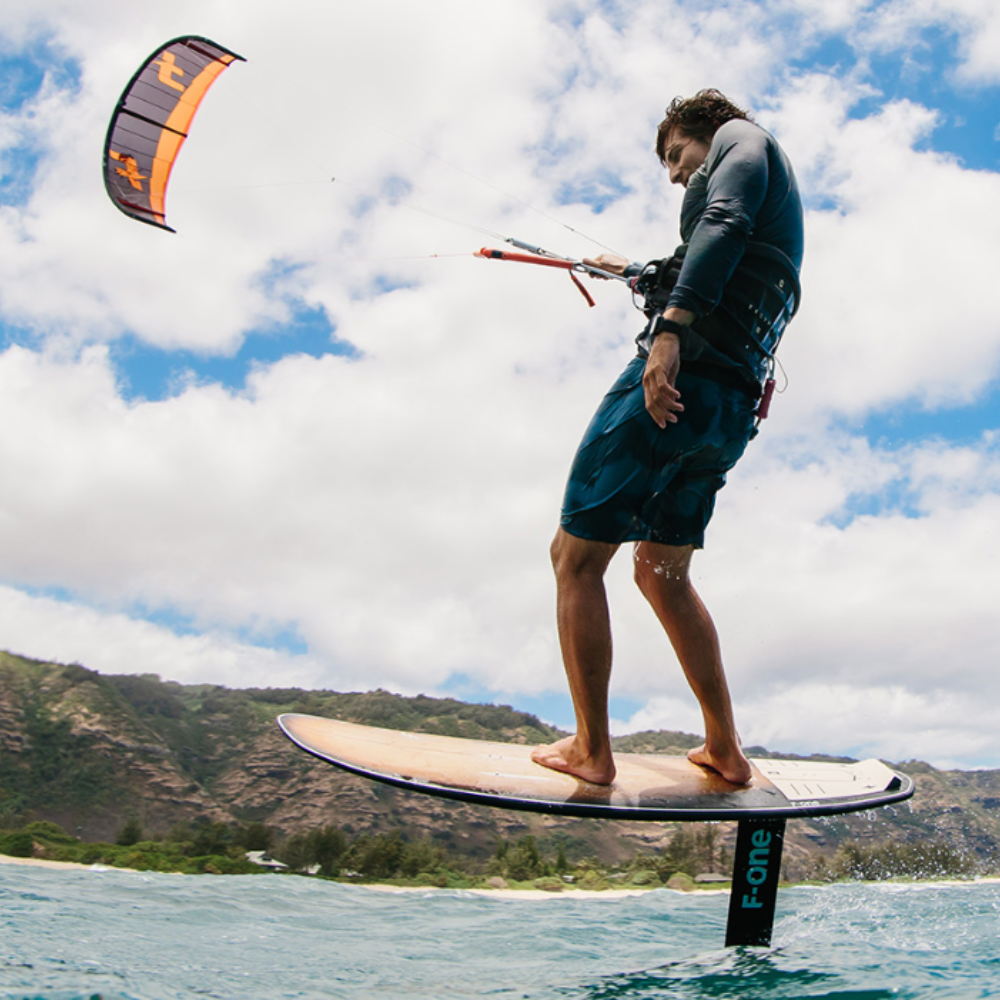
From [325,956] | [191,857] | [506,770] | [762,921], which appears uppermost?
[506,770]

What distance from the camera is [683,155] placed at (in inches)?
127

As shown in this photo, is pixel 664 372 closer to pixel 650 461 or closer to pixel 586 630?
pixel 650 461

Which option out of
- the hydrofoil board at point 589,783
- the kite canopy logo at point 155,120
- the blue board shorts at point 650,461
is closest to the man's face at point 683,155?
the blue board shorts at point 650,461

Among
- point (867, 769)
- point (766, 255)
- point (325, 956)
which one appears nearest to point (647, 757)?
point (867, 769)

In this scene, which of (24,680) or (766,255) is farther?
(24,680)

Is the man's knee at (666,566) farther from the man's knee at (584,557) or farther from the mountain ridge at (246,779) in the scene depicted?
the mountain ridge at (246,779)

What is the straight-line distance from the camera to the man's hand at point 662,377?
8.59ft

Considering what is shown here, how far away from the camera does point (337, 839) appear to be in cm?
6581

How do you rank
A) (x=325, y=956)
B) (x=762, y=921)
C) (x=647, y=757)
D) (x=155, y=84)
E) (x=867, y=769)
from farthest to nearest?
(x=325, y=956)
(x=155, y=84)
(x=867, y=769)
(x=647, y=757)
(x=762, y=921)

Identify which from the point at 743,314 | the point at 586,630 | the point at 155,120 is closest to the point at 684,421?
the point at 743,314

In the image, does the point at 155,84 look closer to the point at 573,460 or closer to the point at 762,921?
the point at 573,460

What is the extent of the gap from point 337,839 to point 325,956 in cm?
6239

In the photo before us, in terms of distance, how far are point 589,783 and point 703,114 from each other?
2.76 m

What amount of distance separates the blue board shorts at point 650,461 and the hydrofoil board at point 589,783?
953 mm
